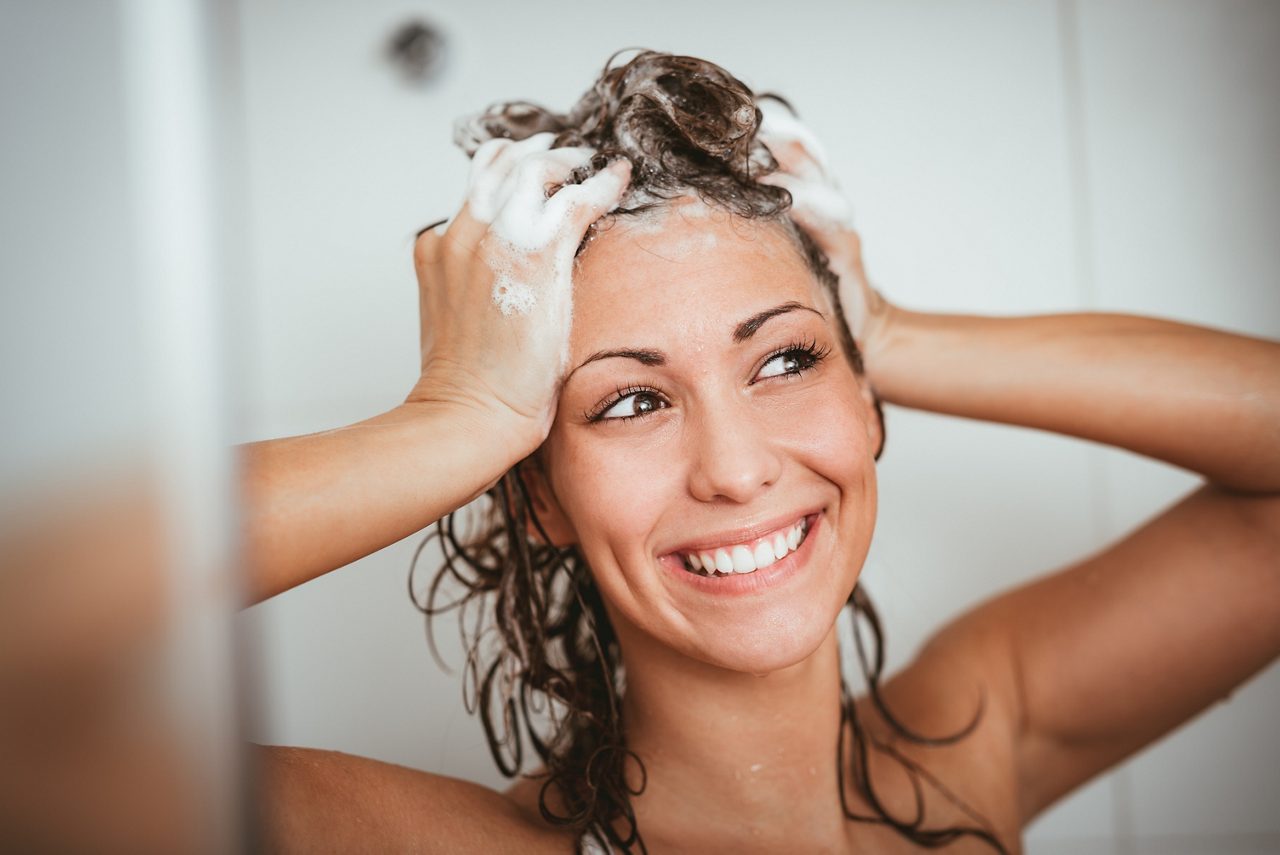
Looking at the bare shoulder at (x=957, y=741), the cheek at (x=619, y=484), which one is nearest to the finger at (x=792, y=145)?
the cheek at (x=619, y=484)

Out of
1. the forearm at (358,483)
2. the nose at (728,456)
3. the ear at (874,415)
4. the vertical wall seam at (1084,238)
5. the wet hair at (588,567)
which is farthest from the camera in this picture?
the vertical wall seam at (1084,238)

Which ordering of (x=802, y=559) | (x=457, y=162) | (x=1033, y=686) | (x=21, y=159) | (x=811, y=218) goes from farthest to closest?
(x=457, y=162), (x=1033, y=686), (x=811, y=218), (x=802, y=559), (x=21, y=159)

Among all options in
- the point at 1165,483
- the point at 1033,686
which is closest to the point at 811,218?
the point at 1033,686

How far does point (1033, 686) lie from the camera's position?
4.16 ft

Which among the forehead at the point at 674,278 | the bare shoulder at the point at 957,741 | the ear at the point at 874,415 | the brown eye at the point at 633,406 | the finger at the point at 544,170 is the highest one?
the finger at the point at 544,170

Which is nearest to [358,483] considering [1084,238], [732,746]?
[732,746]

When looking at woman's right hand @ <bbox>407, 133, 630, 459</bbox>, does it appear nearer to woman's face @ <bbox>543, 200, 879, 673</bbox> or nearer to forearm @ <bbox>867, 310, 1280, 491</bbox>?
woman's face @ <bbox>543, 200, 879, 673</bbox>

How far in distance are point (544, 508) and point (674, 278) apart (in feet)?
0.99

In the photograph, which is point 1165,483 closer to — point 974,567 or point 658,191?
point 974,567

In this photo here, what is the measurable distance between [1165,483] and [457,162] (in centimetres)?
127

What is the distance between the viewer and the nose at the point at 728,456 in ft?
2.97

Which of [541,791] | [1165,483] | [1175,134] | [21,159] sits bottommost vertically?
[541,791]

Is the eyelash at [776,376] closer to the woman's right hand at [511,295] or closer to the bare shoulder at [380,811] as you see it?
the woman's right hand at [511,295]

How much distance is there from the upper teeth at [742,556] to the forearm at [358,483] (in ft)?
0.67
